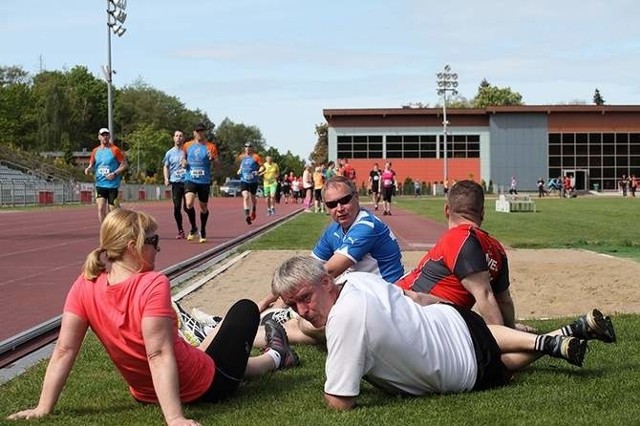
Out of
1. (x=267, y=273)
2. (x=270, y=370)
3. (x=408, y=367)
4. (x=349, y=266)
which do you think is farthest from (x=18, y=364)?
(x=267, y=273)

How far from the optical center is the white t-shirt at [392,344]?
168 inches

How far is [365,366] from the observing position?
439cm

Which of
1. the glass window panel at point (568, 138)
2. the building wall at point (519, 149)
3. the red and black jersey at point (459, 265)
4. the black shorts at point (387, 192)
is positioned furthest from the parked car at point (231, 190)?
the red and black jersey at point (459, 265)

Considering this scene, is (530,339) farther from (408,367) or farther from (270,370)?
(270,370)

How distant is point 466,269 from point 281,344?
4.21 ft

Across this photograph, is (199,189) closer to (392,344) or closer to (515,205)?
(392,344)

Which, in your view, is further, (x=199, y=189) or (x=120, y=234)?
(x=199, y=189)

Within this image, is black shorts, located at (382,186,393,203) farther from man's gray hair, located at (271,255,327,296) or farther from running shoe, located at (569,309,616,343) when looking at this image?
man's gray hair, located at (271,255,327,296)

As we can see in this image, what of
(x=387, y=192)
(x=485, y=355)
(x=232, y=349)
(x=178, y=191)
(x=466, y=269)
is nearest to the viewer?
(x=485, y=355)

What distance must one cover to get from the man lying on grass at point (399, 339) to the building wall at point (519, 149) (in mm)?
77413

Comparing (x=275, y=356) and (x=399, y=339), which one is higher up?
(x=399, y=339)

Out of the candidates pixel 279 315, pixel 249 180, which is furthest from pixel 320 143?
pixel 279 315

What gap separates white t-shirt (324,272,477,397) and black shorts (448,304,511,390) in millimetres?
52

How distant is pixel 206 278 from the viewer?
9.91 metres
